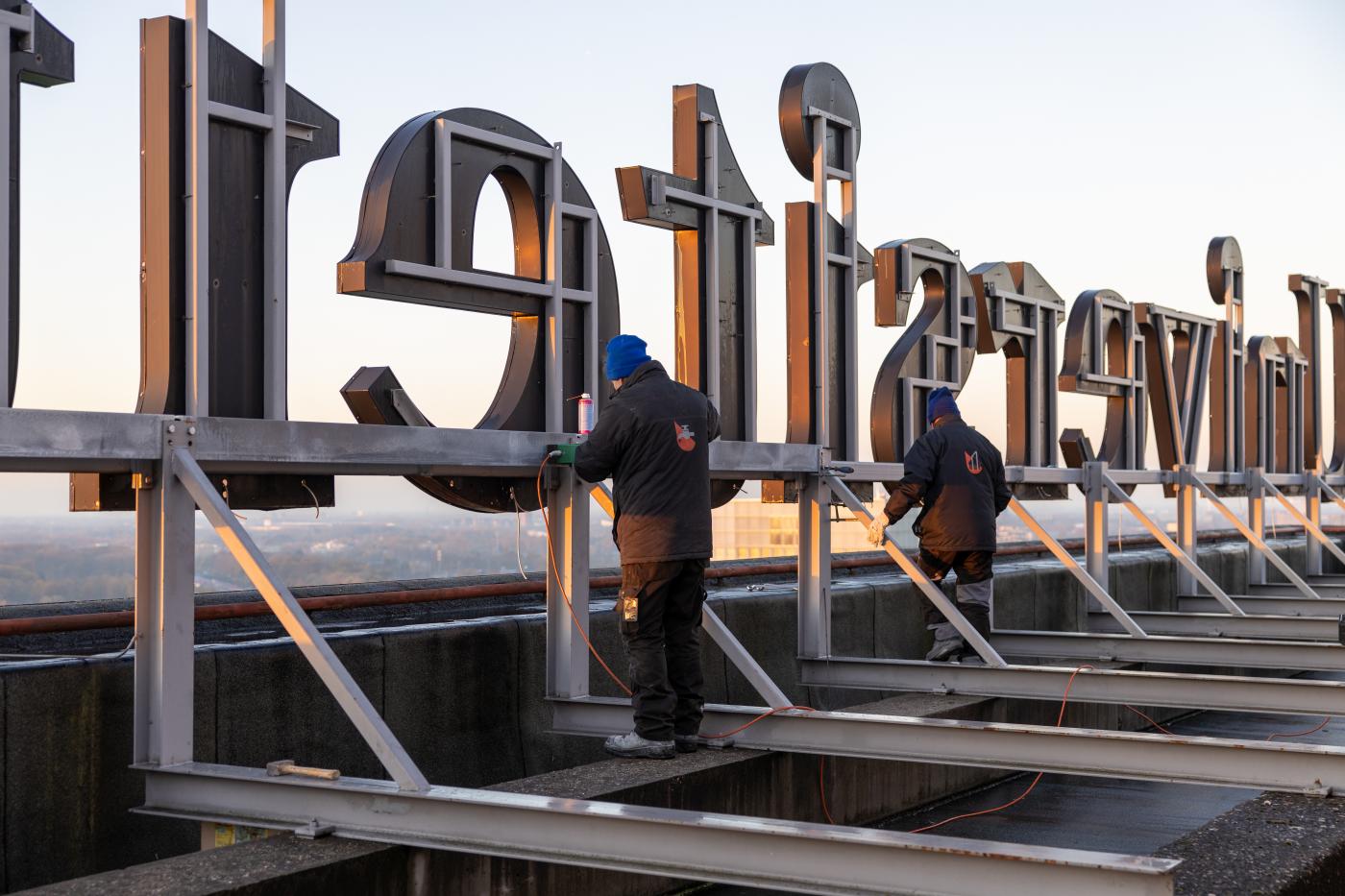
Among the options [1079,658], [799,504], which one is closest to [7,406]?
[799,504]

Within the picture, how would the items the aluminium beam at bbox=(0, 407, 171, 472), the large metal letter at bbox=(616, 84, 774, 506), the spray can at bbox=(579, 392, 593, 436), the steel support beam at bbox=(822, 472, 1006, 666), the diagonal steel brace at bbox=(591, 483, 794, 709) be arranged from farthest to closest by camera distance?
the steel support beam at bbox=(822, 472, 1006, 666) → the large metal letter at bbox=(616, 84, 774, 506) → the spray can at bbox=(579, 392, 593, 436) → the diagonal steel brace at bbox=(591, 483, 794, 709) → the aluminium beam at bbox=(0, 407, 171, 472)

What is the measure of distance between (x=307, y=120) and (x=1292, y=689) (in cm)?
617

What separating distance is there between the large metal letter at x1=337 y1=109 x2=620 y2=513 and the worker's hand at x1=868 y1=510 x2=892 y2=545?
230cm

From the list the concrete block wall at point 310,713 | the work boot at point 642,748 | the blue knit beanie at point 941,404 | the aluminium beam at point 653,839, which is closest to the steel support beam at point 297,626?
the aluminium beam at point 653,839

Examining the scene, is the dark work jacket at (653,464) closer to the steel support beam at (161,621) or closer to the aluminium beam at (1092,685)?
the steel support beam at (161,621)

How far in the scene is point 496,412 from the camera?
8367 mm

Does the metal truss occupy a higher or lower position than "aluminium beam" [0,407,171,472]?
lower

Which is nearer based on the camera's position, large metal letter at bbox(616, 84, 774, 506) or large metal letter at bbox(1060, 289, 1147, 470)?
large metal letter at bbox(616, 84, 774, 506)

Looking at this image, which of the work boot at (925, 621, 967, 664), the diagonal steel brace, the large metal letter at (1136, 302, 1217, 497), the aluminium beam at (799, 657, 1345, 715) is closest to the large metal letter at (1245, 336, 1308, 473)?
the large metal letter at (1136, 302, 1217, 497)

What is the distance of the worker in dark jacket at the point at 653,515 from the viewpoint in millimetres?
7469

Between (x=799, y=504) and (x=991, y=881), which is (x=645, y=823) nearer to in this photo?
(x=991, y=881)

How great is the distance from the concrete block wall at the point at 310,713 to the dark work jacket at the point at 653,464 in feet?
4.23

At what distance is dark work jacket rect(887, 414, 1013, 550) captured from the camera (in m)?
10.9

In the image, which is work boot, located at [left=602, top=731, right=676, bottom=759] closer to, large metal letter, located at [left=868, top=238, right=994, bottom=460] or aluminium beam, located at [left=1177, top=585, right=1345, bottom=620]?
large metal letter, located at [left=868, top=238, right=994, bottom=460]
